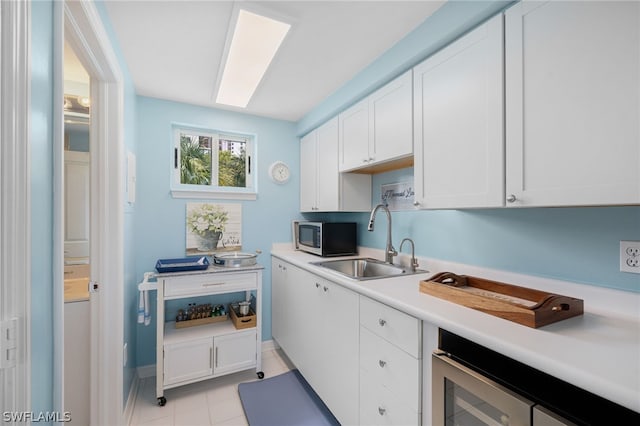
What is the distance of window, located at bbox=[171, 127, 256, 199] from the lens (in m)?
2.58

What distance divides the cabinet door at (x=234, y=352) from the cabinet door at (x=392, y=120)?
5.62 ft

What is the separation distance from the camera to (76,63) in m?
1.92

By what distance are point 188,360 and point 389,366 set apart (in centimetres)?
157

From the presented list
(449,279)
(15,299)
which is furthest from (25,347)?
(449,279)

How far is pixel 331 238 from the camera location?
2453mm

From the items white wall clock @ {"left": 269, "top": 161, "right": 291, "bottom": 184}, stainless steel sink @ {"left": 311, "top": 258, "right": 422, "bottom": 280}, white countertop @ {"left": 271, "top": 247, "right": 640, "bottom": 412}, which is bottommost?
stainless steel sink @ {"left": 311, "top": 258, "right": 422, "bottom": 280}

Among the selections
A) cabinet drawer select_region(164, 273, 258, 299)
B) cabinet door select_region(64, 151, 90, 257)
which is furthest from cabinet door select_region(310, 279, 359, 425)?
cabinet door select_region(64, 151, 90, 257)

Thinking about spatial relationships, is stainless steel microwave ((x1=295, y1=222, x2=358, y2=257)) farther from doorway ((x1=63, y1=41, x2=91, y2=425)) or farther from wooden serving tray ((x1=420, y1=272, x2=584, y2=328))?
doorway ((x1=63, y1=41, x2=91, y2=425))

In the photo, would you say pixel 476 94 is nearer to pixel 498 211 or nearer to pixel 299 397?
pixel 498 211

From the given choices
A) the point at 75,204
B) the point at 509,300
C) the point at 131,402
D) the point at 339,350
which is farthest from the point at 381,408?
the point at 75,204

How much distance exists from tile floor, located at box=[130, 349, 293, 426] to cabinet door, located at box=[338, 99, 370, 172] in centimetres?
186

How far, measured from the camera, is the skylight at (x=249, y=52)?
4.90ft

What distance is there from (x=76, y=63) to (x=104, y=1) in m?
0.88

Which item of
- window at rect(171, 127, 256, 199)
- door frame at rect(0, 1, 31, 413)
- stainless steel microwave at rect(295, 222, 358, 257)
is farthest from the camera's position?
window at rect(171, 127, 256, 199)
